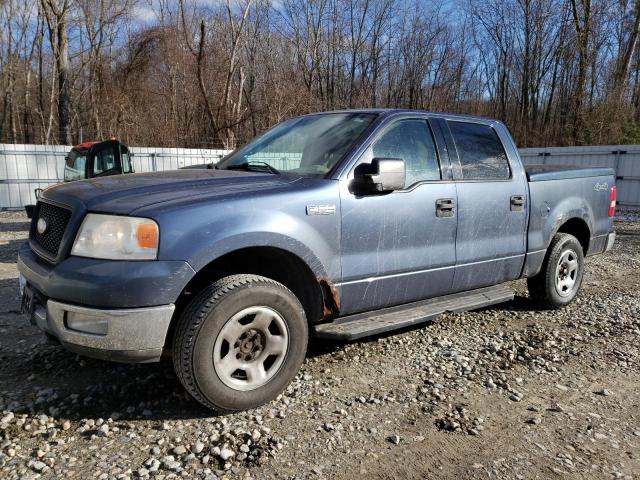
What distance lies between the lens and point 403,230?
3.66 meters

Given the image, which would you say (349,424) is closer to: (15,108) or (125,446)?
(125,446)

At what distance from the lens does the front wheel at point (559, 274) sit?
5016 mm

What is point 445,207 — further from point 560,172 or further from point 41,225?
point 41,225

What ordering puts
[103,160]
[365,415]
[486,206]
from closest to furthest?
[365,415], [486,206], [103,160]

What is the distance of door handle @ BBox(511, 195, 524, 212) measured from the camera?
4477mm

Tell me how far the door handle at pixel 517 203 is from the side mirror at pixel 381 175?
1.54 m

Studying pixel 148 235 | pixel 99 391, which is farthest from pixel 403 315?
pixel 99 391

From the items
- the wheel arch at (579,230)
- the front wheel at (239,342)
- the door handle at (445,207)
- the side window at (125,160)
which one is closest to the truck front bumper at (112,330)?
the front wheel at (239,342)

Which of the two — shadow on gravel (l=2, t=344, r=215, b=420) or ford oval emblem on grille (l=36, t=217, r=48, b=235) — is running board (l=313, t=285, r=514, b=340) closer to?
Answer: shadow on gravel (l=2, t=344, r=215, b=420)

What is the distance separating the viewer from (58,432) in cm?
276

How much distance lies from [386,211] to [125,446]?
7.13ft

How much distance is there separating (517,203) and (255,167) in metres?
2.37

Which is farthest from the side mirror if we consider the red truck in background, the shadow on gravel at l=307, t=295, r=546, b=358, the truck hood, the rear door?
the red truck in background

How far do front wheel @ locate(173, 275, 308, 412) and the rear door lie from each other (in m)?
1.69
